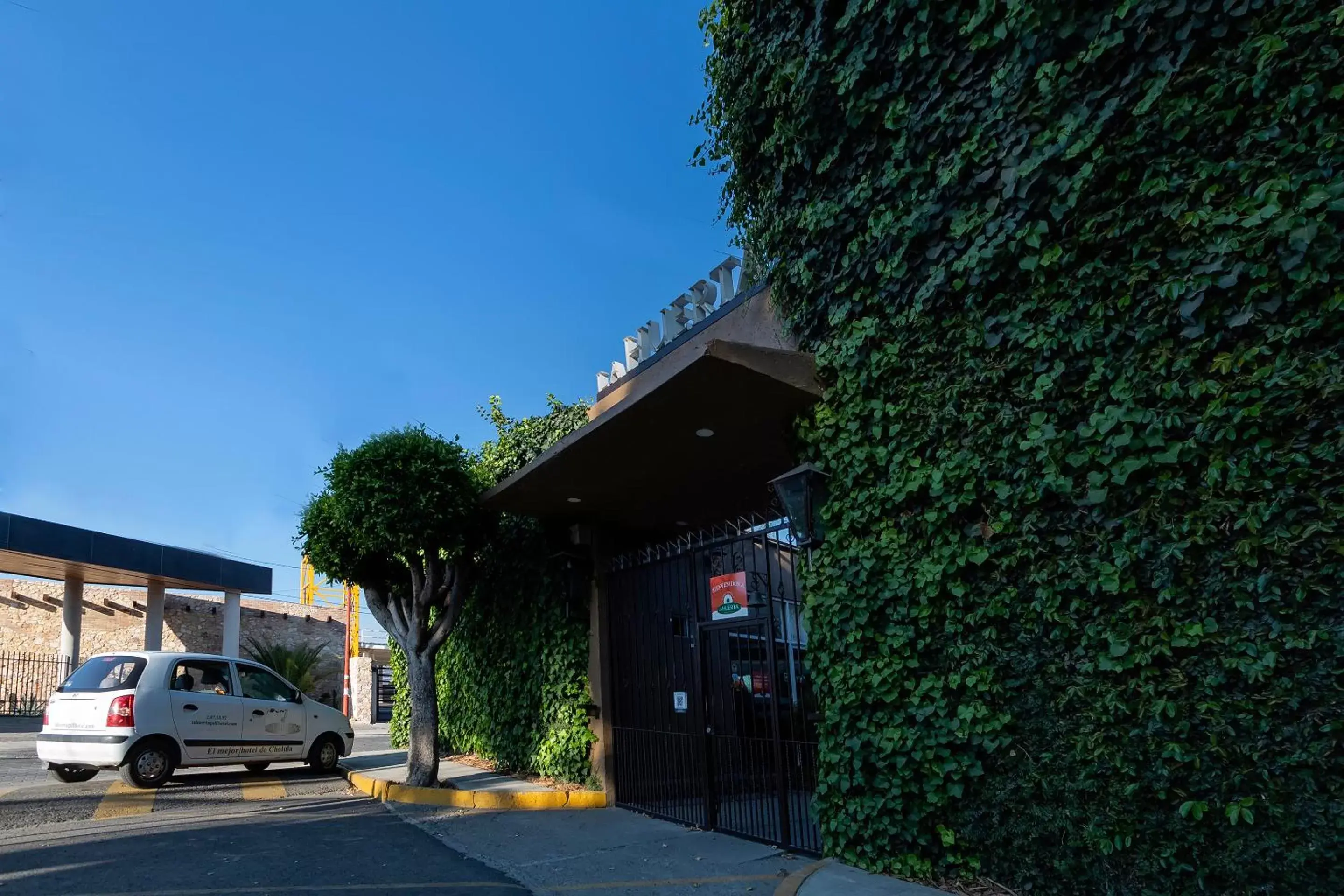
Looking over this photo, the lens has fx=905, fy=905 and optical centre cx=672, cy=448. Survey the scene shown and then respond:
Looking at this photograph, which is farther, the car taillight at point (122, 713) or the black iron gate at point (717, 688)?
the car taillight at point (122, 713)

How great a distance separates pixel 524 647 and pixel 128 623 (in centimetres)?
2190

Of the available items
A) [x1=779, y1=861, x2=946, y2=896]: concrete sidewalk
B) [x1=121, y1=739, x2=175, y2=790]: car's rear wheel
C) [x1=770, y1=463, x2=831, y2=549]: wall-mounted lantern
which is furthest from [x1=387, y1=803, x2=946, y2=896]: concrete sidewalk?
[x1=121, y1=739, x2=175, y2=790]: car's rear wheel

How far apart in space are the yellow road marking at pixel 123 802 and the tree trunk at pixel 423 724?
8.85 feet

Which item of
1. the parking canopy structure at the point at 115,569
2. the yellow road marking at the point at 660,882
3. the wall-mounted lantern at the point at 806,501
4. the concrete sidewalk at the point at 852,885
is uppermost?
the parking canopy structure at the point at 115,569

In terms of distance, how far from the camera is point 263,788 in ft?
37.1

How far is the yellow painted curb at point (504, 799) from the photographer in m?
9.75

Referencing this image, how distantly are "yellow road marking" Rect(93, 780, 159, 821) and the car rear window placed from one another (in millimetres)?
1186

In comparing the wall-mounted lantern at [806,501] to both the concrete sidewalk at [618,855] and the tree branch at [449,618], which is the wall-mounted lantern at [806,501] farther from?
the tree branch at [449,618]

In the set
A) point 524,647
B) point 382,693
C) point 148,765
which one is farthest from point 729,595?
point 382,693

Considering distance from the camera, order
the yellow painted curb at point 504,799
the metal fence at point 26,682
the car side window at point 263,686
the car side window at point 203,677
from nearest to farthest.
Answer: the yellow painted curb at point 504,799 → the car side window at point 203,677 → the car side window at point 263,686 → the metal fence at point 26,682

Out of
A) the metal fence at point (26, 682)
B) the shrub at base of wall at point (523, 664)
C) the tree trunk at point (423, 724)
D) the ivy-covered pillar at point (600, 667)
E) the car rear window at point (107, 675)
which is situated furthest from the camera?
the metal fence at point (26, 682)

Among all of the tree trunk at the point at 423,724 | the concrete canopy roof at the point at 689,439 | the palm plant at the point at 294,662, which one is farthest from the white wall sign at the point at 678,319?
the palm plant at the point at 294,662

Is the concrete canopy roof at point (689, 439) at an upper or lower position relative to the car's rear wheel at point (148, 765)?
upper

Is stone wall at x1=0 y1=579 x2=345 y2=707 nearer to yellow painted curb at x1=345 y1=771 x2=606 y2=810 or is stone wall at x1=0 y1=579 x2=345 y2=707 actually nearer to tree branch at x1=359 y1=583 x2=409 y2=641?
tree branch at x1=359 y1=583 x2=409 y2=641
